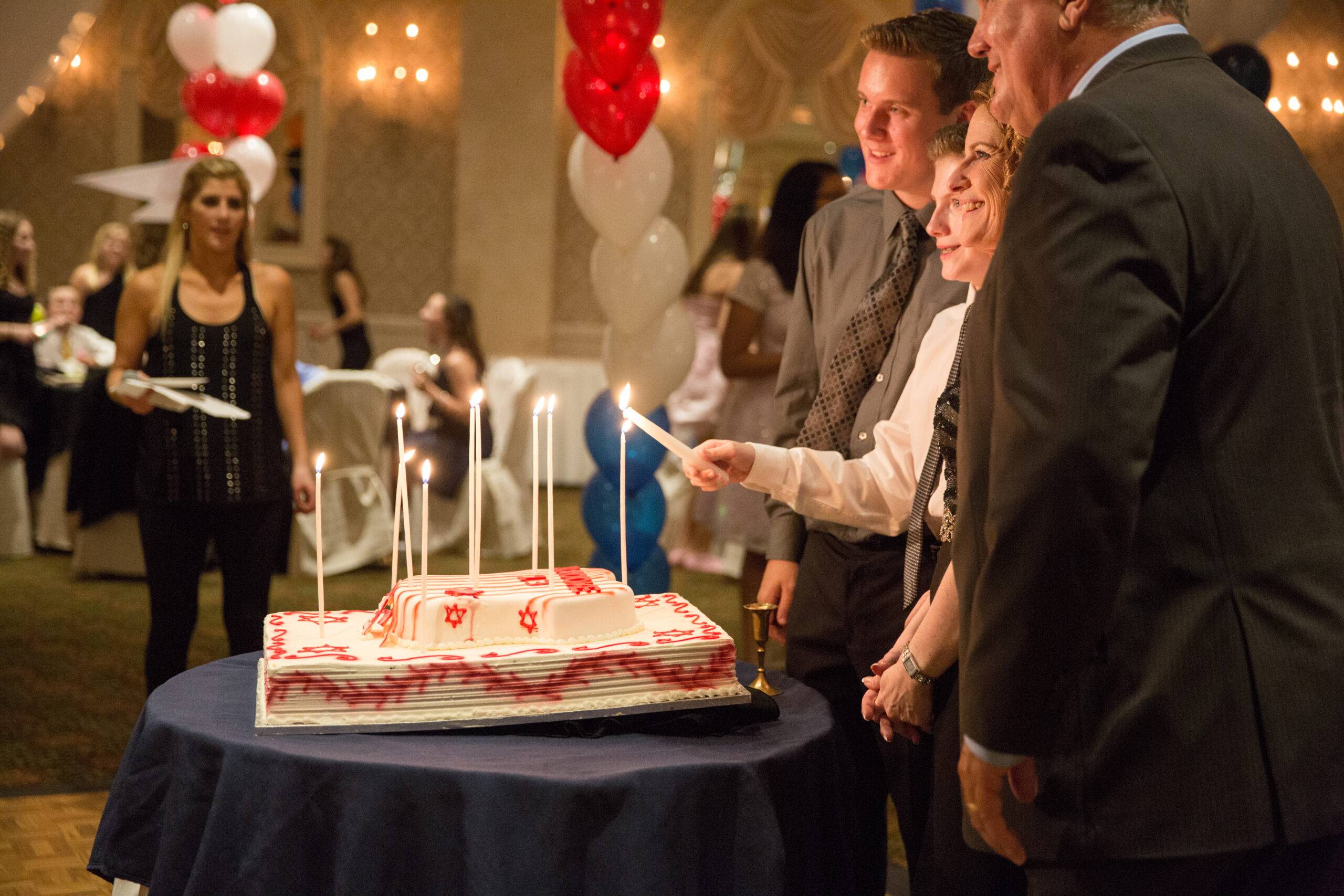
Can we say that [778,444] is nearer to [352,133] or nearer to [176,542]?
[176,542]

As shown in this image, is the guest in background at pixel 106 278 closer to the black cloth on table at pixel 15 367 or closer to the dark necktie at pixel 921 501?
the black cloth on table at pixel 15 367

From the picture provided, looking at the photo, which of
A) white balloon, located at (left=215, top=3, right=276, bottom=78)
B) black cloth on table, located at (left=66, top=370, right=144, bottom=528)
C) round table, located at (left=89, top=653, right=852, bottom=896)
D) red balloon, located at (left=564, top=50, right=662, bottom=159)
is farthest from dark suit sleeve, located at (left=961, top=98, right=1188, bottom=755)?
white balloon, located at (left=215, top=3, right=276, bottom=78)

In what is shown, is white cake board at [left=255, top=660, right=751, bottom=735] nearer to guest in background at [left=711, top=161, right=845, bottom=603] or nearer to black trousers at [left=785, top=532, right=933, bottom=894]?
black trousers at [left=785, top=532, right=933, bottom=894]

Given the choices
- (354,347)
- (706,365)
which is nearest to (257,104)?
(354,347)

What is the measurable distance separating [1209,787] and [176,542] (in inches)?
94.5

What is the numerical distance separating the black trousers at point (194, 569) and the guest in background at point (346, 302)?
4.81 meters

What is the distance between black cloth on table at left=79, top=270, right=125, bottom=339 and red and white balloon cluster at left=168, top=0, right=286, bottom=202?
835mm

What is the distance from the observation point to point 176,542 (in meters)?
2.86

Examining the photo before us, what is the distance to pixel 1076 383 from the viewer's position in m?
1.01

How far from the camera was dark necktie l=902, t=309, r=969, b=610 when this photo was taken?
1613mm

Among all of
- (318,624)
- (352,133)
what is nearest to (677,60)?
(352,133)

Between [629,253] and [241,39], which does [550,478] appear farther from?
[241,39]

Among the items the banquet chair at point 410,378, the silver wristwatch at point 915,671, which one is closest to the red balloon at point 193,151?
the banquet chair at point 410,378

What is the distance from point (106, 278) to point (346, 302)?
1.39 m
